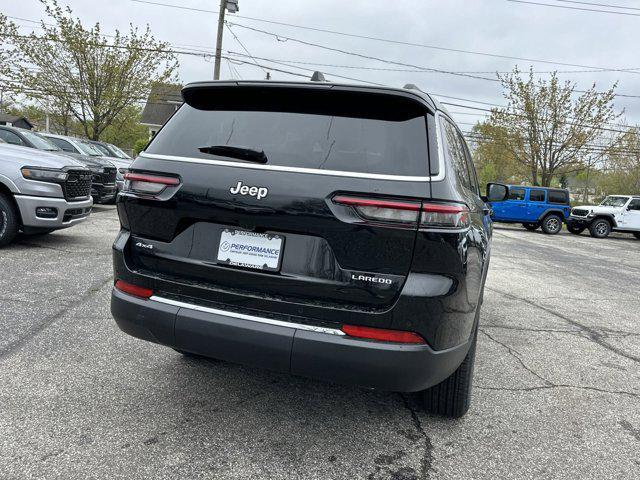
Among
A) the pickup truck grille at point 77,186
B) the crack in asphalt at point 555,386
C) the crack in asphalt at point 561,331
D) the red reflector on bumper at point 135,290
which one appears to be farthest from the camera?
the pickup truck grille at point 77,186

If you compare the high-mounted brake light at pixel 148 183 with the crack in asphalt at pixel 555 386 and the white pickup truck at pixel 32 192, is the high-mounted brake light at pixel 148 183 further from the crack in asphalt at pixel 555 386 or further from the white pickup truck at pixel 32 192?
the white pickup truck at pixel 32 192

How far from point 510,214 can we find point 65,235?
1886cm

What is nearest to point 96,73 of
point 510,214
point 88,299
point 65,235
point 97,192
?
point 97,192

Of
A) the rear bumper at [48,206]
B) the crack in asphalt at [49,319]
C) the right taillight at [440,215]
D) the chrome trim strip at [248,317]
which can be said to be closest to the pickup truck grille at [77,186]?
the rear bumper at [48,206]

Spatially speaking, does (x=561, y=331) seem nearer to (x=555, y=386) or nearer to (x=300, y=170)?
(x=555, y=386)

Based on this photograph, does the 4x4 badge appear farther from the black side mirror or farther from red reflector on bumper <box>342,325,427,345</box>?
the black side mirror

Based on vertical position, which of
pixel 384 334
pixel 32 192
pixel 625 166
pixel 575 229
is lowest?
pixel 575 229

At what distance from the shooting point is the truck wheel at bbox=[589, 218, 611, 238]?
70.5ft

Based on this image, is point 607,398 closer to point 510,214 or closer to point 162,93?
point 510,214

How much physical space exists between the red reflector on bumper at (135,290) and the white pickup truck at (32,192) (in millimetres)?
4780

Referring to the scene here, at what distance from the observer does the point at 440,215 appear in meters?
2.03

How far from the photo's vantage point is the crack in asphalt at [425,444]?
228 centimetres

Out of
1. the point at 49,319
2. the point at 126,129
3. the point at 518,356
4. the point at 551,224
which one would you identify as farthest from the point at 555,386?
the point at 126,129

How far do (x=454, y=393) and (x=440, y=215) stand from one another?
3.90 feet
